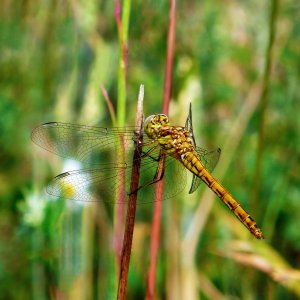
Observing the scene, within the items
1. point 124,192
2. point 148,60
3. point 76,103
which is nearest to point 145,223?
point 76,103

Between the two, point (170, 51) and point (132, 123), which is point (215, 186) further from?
point (132, 123)

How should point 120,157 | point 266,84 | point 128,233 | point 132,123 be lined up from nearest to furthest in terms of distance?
1. point 128,233
2. point 120,157
3. point 266,84
4. point 132,123

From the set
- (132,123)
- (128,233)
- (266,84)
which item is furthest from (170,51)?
(132,123)

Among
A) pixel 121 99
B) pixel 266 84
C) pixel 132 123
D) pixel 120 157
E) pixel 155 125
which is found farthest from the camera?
pixel 132 123

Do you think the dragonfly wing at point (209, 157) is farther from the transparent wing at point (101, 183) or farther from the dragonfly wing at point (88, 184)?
the dragonfly wing at point (88, 184)

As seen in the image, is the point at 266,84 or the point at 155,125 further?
the point at 266,84

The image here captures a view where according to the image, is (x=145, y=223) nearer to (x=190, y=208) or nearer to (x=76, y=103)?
(x=190, y=208)

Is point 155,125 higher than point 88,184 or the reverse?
higher

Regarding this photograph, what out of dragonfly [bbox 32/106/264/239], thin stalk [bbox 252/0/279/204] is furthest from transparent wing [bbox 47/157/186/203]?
thin stalk [bbox 252/0/279/204]
